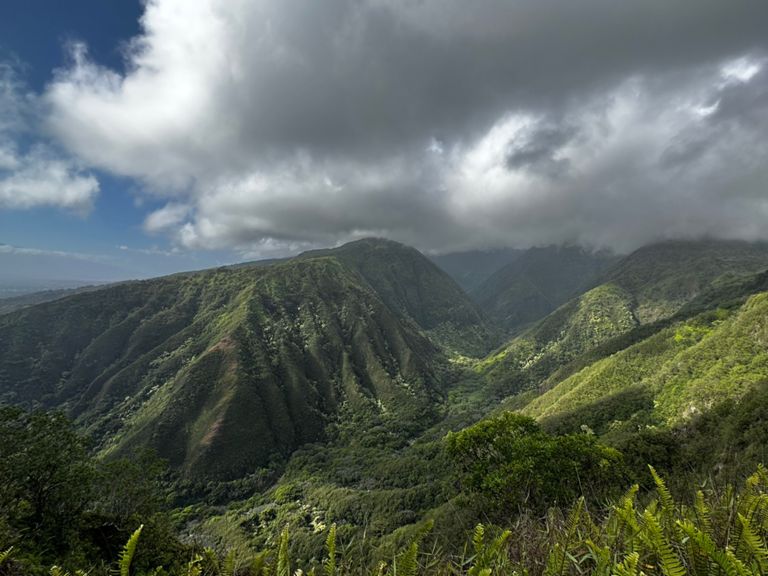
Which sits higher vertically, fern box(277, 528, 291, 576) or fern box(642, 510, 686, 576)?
fern box(642, 510, 686, 576)

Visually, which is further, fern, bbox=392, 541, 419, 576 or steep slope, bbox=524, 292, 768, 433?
steep slope, bbox=524, 292, 768, 433

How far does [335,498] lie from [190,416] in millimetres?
97065

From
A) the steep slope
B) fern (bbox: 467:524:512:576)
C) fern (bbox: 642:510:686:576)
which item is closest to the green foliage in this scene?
fern (bbox: 467:524:512:576)

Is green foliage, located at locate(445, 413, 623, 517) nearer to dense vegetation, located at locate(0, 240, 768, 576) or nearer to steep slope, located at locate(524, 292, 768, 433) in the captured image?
dense vegetation, located at locate(0, 240, 768, 576)

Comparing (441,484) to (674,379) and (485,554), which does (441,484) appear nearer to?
(674,379)

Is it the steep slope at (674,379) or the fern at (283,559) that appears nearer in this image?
the fern at (283,559)

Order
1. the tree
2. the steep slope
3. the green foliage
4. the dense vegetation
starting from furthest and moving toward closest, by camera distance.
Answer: the steep slope < the green foliage < the tree < the dense vegetation

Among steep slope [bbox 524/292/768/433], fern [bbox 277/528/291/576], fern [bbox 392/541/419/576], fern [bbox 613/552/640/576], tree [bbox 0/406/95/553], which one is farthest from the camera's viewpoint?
steep slope [bbox 524/292/768/433]

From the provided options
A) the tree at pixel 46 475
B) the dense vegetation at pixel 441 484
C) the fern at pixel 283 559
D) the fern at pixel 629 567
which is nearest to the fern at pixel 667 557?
the dense vegetation at pixel 441 484

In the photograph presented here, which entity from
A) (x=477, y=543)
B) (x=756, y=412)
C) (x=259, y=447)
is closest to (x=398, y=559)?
(x=477, y=543)

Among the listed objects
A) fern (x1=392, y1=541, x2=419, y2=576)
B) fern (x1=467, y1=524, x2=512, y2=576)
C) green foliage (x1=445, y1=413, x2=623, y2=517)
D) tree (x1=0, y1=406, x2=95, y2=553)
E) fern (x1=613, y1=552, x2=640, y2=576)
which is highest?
fern (x1=613, y1=552, x2=640, y2=576)

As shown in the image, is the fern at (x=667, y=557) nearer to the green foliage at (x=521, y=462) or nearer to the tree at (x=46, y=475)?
the tree at (x=46, y=475)

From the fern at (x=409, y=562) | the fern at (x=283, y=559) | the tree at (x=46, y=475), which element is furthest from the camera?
the tree at (x=46, y=475)

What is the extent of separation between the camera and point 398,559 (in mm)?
3717
